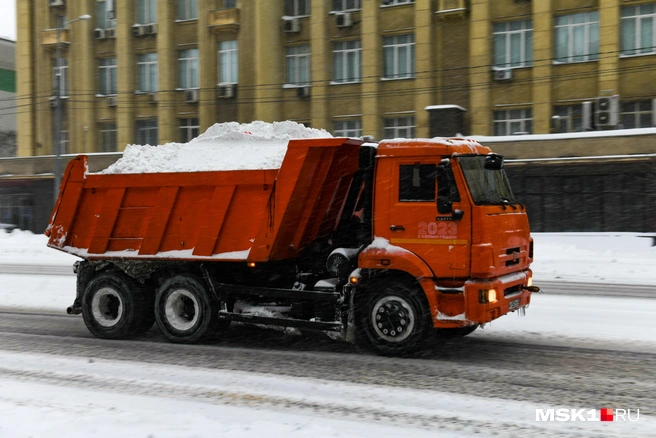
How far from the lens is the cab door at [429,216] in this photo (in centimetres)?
820

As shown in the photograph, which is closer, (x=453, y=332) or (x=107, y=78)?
(x=453, y=332)

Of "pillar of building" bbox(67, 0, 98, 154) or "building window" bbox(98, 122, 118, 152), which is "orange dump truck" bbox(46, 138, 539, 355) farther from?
"pillar of building" bbox(67, 0, 98, 154)

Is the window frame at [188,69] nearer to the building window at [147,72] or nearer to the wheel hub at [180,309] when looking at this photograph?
the building window at [147,72]

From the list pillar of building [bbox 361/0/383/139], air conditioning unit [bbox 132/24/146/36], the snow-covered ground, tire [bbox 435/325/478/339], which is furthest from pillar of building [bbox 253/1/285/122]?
tire [bbox 435/325/478/339]

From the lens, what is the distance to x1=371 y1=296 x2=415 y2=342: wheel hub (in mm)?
8547

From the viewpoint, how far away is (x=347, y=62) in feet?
112

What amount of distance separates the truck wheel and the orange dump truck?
0.06 ft

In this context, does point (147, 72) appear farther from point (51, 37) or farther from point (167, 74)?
point (51, 37)

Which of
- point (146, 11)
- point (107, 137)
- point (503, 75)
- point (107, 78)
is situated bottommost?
point (107, 137)

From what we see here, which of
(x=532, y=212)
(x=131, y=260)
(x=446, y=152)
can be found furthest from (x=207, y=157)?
(x=532, y=212)

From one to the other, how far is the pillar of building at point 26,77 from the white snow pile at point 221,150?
36285mm

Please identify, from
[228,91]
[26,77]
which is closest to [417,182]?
[228,91]

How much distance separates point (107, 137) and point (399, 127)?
17.8 metres

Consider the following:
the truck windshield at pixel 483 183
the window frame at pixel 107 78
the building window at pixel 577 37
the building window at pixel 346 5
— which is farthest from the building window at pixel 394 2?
the truck windshield at pixel 483 183
